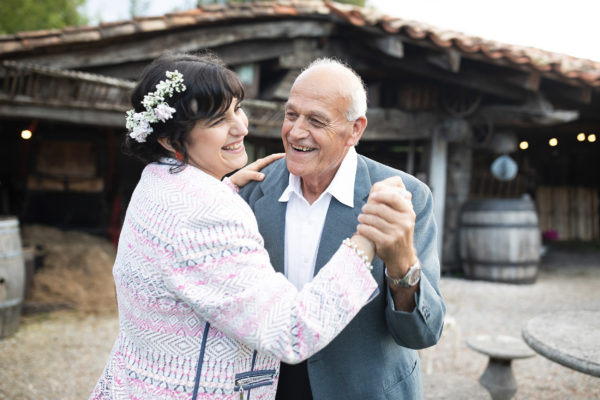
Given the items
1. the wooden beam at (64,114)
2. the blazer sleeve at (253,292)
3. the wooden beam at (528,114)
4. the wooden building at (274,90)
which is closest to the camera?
the blazer sleeve at (253,292)

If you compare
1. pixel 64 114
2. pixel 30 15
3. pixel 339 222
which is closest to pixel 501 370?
pixel 339 222

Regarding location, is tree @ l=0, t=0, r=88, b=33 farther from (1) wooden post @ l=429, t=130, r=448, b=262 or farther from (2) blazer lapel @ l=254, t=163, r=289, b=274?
(2) blazer lapel @ l=254, t=163, r=289, b=274

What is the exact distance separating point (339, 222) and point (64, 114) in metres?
4.81

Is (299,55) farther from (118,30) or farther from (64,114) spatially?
(64,114)

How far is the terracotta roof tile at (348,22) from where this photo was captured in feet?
18.0

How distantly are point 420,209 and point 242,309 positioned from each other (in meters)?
0.76

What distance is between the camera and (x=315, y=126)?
1852mm

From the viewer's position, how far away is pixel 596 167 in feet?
37.1

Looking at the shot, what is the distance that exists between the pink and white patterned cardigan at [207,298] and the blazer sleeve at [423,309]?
26 centimetres

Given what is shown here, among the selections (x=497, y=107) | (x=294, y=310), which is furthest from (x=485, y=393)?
(x=497, y=107)

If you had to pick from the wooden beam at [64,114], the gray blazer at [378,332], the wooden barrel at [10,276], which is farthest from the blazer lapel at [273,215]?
the wooden beam at [64,114]

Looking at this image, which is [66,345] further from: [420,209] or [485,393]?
[420,209]

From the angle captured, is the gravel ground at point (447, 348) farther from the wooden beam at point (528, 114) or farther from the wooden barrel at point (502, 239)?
the wooden beam at point (528, 114)

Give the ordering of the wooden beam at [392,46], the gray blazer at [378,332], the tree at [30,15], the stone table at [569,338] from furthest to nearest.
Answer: the tree at [30,15]
the wooden beam at [392,46]
the stone table at [569,338]
the gray blazer at [378,332]
